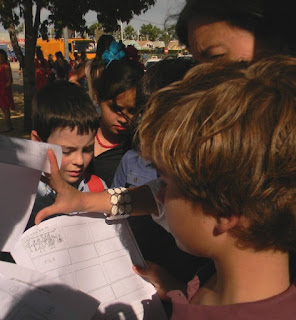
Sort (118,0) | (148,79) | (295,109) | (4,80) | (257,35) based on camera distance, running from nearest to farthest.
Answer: (295,109) < (257,35) < (148,79) < (118,0) < (4,80)

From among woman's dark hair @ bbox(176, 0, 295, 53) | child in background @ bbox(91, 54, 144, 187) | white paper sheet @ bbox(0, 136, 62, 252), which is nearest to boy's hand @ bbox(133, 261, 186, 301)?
white paper sheet @ bbox(0, 136, 62, 252)

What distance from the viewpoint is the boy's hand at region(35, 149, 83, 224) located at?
38.1 inches

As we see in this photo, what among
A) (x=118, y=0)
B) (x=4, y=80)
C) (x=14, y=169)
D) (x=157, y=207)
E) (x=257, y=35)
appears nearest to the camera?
(x=14, y=169)

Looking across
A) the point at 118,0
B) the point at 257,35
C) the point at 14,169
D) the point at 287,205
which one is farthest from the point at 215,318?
the point at 118,0

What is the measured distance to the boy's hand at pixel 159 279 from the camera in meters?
1.03

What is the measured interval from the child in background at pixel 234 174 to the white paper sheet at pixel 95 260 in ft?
0.69

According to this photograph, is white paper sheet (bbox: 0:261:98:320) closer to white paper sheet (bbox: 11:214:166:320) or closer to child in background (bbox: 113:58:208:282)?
white paper sheet (bbox: 11:214:166:320)

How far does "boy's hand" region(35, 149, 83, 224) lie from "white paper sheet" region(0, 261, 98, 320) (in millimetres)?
162

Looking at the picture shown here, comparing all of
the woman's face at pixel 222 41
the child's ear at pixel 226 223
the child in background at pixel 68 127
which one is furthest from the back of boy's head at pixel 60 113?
the child's ear at pixel 226 223

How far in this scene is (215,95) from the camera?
25.9 inches

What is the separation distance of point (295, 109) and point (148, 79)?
3.41ft

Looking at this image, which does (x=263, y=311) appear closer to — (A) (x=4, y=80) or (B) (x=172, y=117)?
(B) (x=172, y=117)

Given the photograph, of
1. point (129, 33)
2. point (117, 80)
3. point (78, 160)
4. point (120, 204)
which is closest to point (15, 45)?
point (117, 80)

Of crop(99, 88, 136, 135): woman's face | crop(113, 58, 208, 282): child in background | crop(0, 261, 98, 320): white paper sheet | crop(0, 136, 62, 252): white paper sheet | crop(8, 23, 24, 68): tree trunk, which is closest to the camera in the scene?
crop(0, 261, 98, 320): white paper sheet
